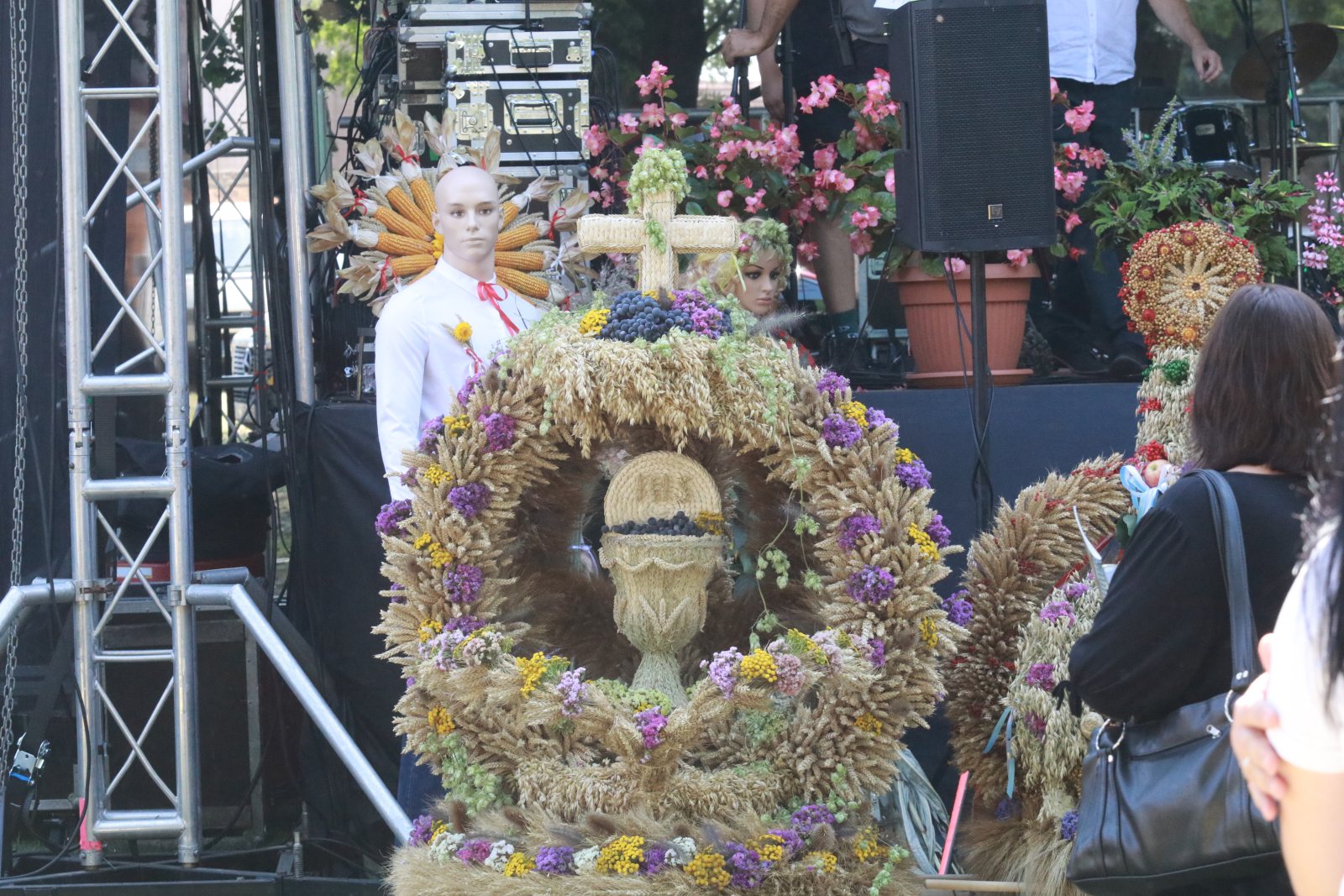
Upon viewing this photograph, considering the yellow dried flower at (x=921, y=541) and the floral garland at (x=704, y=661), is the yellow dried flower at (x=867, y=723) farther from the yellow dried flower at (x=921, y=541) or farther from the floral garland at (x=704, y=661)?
the yellow dried flower at (x=921, y=541)

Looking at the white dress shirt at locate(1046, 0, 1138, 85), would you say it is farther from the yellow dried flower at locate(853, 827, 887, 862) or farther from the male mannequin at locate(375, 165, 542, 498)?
the yellow dried flower at locate(853, 827, 887, 862)

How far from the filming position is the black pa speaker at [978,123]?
384 cm

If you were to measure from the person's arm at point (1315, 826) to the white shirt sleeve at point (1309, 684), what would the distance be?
0.04ft

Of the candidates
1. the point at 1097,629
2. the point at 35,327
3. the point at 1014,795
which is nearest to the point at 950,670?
the point at 1014,795

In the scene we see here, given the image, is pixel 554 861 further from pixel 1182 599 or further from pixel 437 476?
pixel 1182 599

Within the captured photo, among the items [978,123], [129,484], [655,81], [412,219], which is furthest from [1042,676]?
[655,81]

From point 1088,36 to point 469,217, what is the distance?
8.19 feet

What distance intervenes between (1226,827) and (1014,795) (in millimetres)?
1038

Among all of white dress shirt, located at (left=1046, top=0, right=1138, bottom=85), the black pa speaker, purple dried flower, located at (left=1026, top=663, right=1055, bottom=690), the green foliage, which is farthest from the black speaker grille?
white dress shirt, located at (left=1046, top=0, right=1138, bottom=85)

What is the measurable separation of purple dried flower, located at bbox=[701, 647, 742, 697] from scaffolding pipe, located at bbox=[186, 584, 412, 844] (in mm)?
1123

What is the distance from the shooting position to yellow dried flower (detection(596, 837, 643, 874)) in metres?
2.72

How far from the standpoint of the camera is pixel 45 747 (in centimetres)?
398

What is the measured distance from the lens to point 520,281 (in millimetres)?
4035

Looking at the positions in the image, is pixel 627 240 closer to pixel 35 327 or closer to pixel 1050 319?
pixel 35 327
